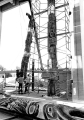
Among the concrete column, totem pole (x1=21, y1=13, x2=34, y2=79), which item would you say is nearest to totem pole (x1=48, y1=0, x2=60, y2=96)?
the concrete column

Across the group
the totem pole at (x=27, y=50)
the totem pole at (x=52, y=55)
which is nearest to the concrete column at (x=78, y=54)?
the totem pole at (x=52, y=55)

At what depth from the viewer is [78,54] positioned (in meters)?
3.15

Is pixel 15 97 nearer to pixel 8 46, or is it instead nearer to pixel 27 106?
pixel 27 106

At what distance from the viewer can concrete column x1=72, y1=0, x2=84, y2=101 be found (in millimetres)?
3088

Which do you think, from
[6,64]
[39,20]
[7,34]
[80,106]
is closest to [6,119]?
[80,106]

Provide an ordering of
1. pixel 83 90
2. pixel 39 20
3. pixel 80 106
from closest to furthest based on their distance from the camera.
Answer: pixel 80 106 < pixel 83 90 < pixel 39 20

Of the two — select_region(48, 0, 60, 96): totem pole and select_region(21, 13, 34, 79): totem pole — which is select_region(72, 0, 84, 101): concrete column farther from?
select_region(21, 13, 34, 79): totem pole

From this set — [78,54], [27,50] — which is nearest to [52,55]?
[78,54]

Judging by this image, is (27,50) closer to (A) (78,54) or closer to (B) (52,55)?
(B) (52,55)

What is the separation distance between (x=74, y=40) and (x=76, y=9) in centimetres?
72

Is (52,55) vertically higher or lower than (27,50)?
lower

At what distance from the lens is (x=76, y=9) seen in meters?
3.29

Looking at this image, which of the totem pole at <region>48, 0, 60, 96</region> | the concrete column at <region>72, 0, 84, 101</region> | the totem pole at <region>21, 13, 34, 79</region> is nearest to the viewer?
the concrete column at <region>72, 0, 84, 101</region>

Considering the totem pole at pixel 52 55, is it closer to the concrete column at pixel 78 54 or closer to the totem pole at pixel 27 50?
the concrete column at pixel 78 54
